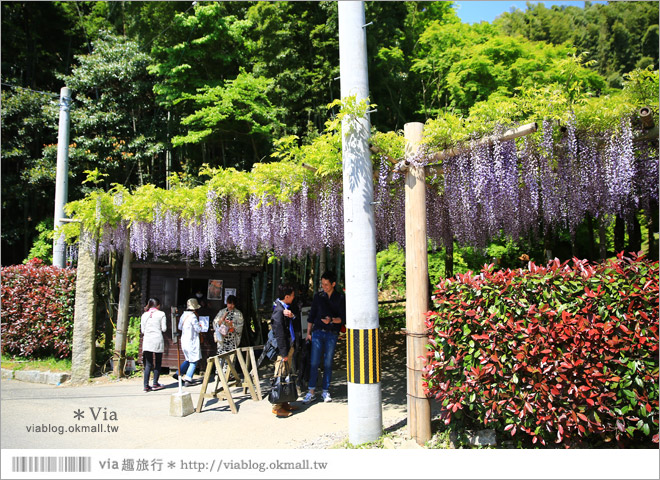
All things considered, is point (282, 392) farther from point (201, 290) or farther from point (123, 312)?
point (123, 312)

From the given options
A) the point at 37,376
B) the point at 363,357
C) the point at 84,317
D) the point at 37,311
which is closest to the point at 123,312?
the point at 84,317

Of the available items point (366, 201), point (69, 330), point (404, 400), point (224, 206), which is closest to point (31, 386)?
point (69, 330)

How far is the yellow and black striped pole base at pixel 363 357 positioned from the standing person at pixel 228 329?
125 inches

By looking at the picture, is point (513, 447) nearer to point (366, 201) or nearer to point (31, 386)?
point (366, 201)

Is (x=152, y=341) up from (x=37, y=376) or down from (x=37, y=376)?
up

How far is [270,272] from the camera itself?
462 inches

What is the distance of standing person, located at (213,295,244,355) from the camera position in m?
7.17

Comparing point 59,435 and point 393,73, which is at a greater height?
point 393,73

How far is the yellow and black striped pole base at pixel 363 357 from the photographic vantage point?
4.47 meters

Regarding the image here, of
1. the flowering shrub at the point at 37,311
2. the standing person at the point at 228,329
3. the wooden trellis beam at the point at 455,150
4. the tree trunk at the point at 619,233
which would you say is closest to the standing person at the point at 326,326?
the standing person at the point at 228,329

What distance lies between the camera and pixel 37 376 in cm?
837

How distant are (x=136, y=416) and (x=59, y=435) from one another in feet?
2.98

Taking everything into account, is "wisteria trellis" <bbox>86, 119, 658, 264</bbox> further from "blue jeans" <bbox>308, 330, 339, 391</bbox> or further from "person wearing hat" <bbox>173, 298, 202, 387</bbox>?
"blue jeans" <bbox>308, 330, 339, 391</bbox>

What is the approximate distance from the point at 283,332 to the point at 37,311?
6.40m
